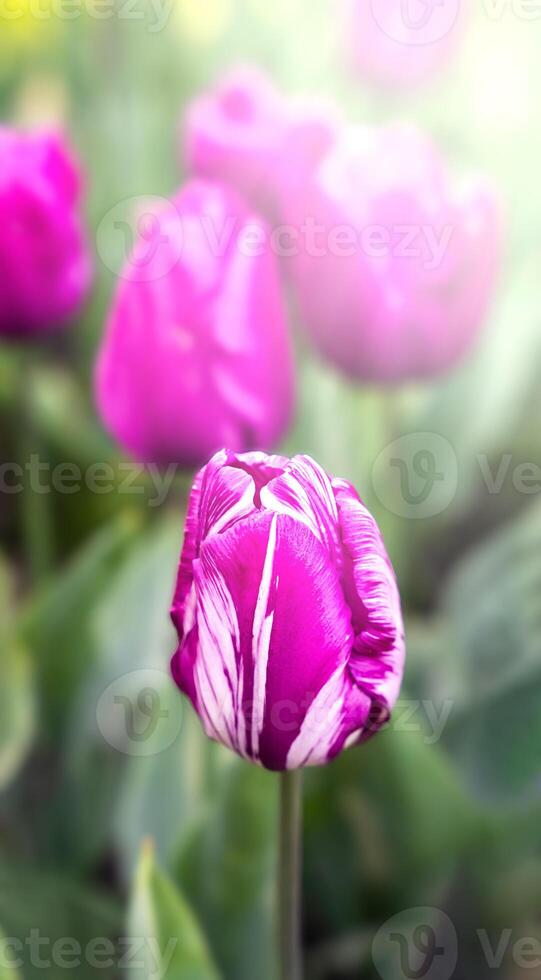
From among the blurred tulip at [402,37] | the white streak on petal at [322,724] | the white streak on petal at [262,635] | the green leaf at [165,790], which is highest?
the blurred tulip at [402,37]

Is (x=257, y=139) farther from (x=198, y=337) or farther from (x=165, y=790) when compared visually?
(x=165, y=790)

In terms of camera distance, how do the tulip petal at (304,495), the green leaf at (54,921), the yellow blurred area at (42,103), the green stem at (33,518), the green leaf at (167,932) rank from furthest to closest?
1. the yellow blurred area at (42,103)
2. the green stem at (33,518)
3. the green leaf at (54,921)
4. the green leaf at (167,932)
5. the tulip petal at (304,495)

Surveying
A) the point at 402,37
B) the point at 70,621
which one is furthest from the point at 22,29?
the point at 70,621

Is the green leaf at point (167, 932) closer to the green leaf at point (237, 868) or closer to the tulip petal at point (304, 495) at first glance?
the green leaf at point (237, 868)

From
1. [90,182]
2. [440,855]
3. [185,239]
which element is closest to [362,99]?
[90,182]

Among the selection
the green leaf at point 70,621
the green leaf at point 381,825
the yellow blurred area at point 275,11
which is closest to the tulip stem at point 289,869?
the green leaf at point 381,825

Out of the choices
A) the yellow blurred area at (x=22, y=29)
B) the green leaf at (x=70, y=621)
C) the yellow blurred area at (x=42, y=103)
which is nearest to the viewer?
the green leaf at (x=70, y=621)

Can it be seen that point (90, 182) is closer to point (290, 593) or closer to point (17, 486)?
point (17, 486)
